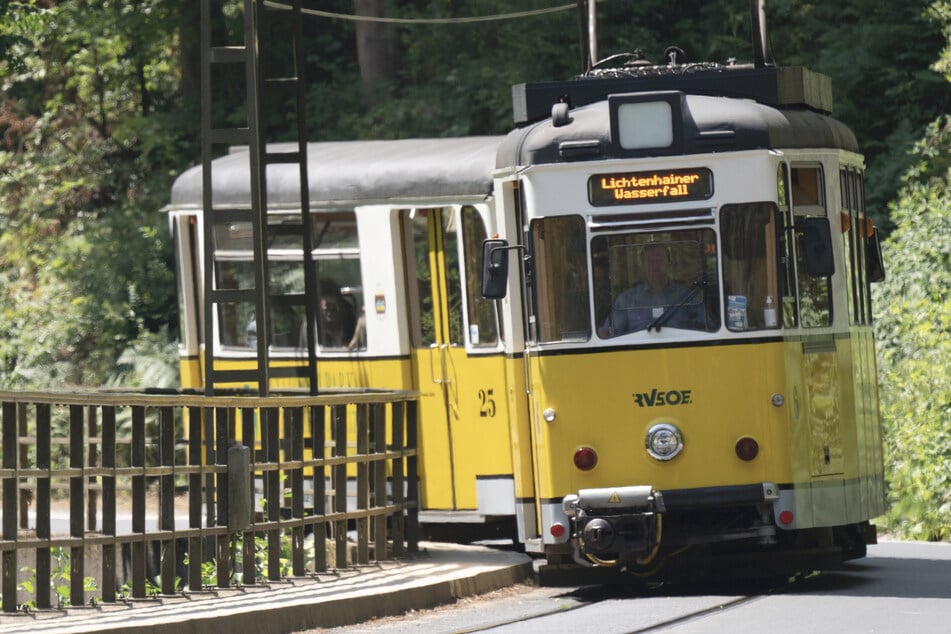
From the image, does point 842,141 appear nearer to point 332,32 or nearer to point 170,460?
point 170,460

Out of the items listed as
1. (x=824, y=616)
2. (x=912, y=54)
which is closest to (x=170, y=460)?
(x=824, y=616)

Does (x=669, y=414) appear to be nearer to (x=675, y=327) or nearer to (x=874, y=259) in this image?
(x=675, y=327)

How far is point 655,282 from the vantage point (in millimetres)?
12539

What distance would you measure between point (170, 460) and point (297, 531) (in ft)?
5.88

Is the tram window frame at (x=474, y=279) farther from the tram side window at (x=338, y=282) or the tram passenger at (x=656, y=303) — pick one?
the tram passenger at (x=656, y=303)

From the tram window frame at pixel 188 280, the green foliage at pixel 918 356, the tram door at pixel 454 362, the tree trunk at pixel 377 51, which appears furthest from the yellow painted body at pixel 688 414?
the tree trunk at pixel 377 51

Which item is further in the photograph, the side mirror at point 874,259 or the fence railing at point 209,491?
the side mirror at point 874,259

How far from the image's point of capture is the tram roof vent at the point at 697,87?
13.2m

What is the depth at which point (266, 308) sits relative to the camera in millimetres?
14242

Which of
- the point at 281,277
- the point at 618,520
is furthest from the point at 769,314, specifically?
the point at 281,277

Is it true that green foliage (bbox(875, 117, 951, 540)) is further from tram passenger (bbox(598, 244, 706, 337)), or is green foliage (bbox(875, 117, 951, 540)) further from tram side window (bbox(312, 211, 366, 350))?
tram passenger (bbox(598, 244, 706, 337))

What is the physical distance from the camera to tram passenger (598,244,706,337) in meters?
12.5

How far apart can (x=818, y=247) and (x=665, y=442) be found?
1.60 metres

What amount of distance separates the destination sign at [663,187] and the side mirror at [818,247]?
0.68 metres
